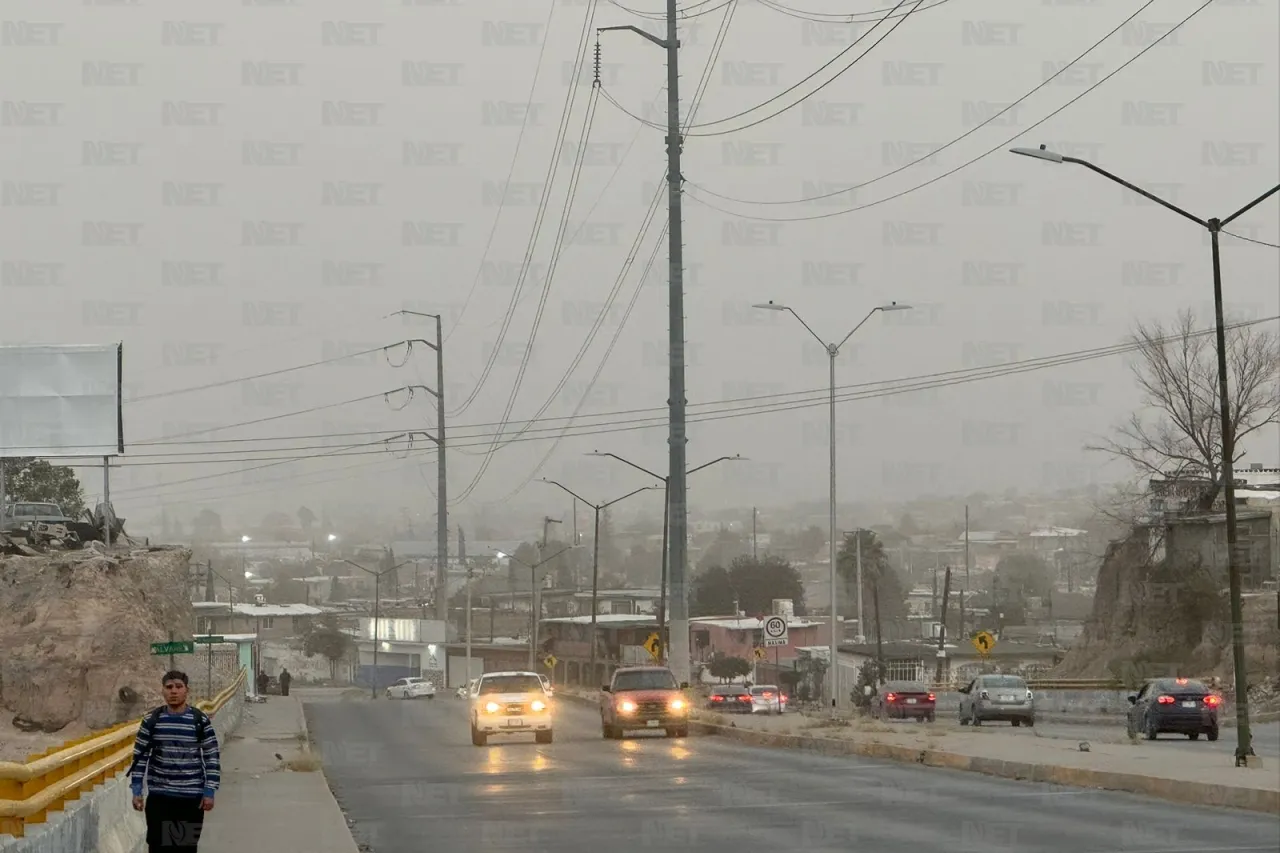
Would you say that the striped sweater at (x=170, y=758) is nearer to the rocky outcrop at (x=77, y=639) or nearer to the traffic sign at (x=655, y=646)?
the rocky outcrop at (x=77, y=639)

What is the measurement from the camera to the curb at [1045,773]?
64.0 ft

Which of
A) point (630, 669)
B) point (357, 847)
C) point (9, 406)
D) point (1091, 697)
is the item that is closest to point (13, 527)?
point (9, 406)

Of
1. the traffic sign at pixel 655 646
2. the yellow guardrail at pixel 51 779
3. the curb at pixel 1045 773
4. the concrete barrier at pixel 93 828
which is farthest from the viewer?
the traffic sign at pixel 655 646

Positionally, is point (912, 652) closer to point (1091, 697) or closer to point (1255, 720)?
point (1091, 697)

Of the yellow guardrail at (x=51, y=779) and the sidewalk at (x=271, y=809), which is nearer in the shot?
the yellow guardrail at (x=51, y=779)

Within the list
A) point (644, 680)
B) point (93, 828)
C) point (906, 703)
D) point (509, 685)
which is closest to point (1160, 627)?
point (906, 703)

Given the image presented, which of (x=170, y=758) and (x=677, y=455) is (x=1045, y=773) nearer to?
(x=170, y=758)

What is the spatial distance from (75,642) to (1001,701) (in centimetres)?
2999

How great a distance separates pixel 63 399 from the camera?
58281 mm

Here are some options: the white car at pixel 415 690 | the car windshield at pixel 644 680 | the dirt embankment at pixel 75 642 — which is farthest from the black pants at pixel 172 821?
the white car at pixel 415 690

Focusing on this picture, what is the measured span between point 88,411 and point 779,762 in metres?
36.8

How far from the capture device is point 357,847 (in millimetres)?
16062

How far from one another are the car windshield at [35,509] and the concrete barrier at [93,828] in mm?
54211

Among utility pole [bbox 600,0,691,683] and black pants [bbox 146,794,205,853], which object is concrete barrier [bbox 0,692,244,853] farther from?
utility pole [bbox 600,0,691,683]
